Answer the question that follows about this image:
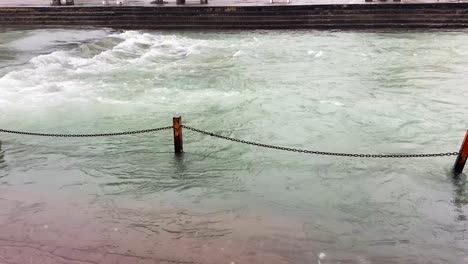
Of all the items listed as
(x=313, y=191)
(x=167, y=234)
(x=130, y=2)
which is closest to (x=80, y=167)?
(x=167, y=234)

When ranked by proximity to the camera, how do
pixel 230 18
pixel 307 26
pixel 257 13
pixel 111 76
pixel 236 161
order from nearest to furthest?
pixel 236 161 → pixel 111 76 → pixel 307 26 → pixel 257 13 → pixel 230 18

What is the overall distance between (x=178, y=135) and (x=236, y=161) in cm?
109

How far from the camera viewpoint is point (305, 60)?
13828 mm

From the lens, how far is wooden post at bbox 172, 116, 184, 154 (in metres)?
6.56

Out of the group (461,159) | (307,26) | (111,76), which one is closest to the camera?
(461,159)

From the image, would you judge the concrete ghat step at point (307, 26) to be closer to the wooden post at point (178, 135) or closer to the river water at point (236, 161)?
the river water at point (236, 161)

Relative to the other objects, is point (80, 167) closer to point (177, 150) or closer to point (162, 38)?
point (177, 150)

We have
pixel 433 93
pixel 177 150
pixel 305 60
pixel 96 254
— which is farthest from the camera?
pixel 305 60

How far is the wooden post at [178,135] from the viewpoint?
656 centimetres

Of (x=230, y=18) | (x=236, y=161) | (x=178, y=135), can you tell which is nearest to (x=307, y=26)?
(x=230, y=18)

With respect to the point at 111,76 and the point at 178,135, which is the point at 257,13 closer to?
the point at 111,76

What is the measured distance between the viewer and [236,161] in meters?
7.18

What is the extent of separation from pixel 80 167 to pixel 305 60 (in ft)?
29.2

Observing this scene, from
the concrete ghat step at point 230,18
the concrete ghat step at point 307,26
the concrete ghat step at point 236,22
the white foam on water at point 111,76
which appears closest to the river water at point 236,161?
the white foam on water at point 111,76
